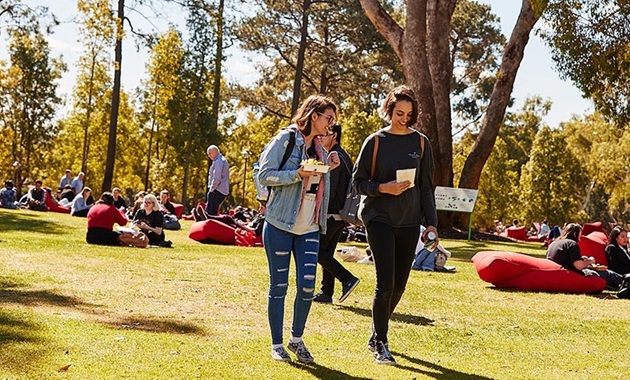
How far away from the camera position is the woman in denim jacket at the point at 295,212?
6148 mm

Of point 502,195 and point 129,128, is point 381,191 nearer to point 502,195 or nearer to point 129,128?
point 129,128

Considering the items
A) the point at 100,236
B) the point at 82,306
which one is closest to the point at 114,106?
the point at 100,236

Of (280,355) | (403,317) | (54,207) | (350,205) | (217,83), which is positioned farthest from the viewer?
(217,83)

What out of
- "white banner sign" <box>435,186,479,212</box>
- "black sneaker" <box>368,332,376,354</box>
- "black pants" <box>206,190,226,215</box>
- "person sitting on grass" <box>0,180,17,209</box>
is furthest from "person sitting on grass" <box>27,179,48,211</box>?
"black sneaker" <box>368,332,376,354</box>

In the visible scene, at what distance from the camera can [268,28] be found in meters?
43.0

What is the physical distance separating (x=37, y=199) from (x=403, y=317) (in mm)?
20987

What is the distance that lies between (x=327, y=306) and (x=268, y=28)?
34958 millimetres

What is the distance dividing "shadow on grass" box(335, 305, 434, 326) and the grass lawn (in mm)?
22

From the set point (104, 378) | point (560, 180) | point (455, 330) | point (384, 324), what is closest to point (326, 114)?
point (384, 324)

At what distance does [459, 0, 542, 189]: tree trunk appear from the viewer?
2673 centimetres

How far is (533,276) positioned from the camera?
1217 cm

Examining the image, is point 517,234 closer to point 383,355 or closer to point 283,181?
point 383,355

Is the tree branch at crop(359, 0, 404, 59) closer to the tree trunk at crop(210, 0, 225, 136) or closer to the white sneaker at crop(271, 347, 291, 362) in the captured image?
the tree trunk at crop(210, 0, 225, 136)

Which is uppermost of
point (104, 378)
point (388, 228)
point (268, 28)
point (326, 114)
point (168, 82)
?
point (268, 28)
